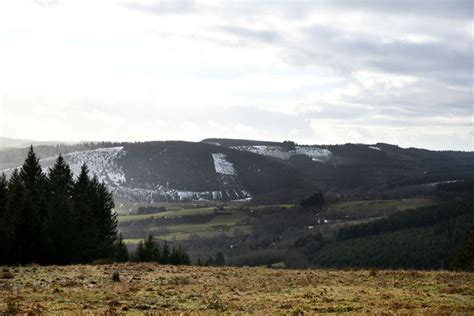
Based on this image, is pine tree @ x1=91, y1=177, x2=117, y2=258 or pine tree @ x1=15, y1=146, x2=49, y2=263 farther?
pine tree @ x1=91, y1=177, x2=117, y2=258

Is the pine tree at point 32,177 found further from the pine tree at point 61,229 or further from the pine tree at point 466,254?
the pine tree at point 466,254

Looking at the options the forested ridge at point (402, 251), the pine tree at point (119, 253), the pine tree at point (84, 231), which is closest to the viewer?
the pine tree at point (84, 231)

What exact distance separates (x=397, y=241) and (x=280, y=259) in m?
49.0

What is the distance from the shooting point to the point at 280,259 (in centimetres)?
18062

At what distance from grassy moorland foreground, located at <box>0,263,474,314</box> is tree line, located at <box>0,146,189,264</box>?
13.7 m

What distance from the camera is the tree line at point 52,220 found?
1801 inches

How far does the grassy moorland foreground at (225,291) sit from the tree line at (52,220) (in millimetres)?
13741

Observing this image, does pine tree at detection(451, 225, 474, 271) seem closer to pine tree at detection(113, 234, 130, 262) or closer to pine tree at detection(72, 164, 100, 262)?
pine tree at detection(72, 164, 100, 262)

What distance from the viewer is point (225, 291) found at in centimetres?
2573

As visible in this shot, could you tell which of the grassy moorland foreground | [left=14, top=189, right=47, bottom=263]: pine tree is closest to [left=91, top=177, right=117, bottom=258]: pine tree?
[left=14, top=189, right=47, bottom=263]: pine tree

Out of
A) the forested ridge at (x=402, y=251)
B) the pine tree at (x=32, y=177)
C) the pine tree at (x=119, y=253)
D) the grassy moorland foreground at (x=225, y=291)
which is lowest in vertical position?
the forested ridge at (x=402, y=251)

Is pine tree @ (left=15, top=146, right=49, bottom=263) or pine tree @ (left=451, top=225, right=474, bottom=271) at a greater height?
pine tree @ (left=15, top=146, right=49, bottom=263)

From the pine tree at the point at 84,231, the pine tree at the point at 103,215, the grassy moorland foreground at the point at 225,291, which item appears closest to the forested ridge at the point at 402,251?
the pine tree at the point at 103,215

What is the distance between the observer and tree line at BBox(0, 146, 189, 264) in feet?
150
